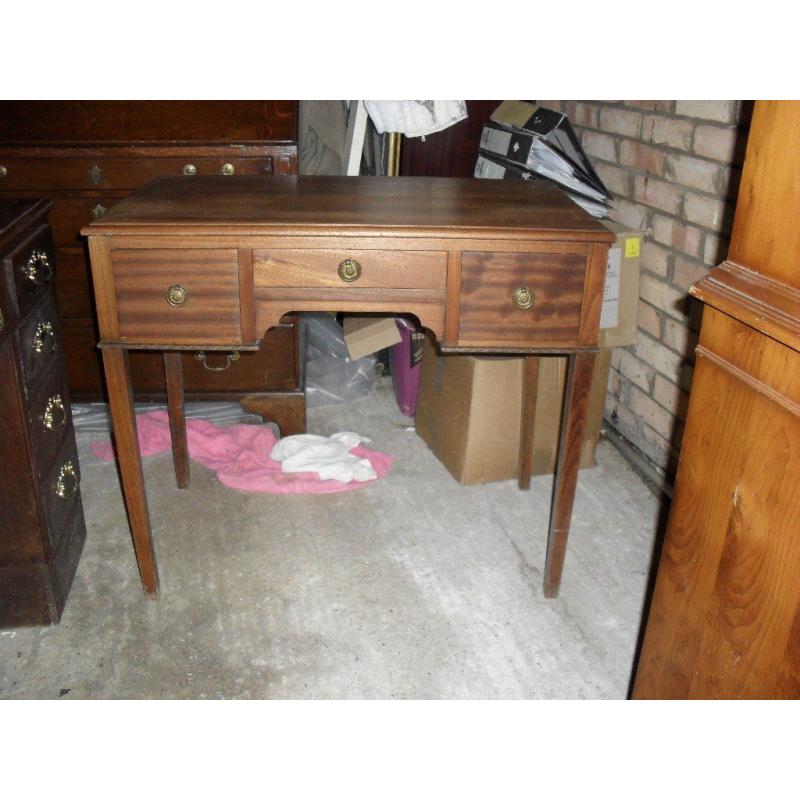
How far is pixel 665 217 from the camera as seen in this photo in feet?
7.24

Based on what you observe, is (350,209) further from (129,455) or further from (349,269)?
(129,455)

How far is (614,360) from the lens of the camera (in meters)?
2.57

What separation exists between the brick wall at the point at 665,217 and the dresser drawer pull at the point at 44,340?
5.31 feet

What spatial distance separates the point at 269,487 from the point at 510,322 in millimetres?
993

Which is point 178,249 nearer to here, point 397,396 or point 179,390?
point 179,390

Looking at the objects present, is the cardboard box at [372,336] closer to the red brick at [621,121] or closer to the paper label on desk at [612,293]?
the paper label on desk at [612,293]

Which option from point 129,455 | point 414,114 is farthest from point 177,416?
point 414,114

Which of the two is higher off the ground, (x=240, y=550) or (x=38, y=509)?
(x=38, y=509)

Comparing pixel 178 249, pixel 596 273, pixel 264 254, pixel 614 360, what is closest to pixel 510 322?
pixel 596 273

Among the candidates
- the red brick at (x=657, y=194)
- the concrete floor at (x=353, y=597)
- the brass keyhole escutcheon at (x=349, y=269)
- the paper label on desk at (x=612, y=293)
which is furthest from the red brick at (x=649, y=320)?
the brass keyhole escutcheon at (x=349, y=269)

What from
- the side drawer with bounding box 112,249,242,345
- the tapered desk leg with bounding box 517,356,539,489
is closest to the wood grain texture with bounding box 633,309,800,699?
the side drawer with bounding box 112,249,242,345

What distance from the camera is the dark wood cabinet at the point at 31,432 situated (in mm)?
1525

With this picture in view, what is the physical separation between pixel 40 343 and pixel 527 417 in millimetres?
1245

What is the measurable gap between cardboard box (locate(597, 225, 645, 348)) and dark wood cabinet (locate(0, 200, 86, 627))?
1426 mm
